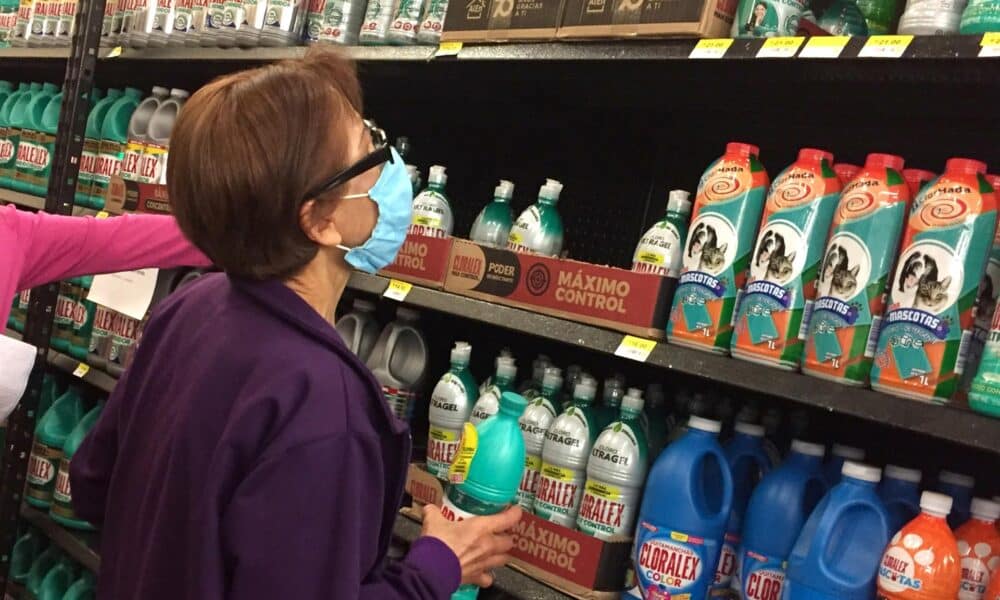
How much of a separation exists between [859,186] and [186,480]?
1054mm

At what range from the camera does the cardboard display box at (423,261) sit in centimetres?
203

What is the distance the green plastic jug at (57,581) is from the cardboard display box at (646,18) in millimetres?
2399

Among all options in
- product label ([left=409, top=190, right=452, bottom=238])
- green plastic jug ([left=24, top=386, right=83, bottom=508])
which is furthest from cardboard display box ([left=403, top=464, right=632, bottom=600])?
green plastic jug ([left=24, top=386, right=83, bottom=508])

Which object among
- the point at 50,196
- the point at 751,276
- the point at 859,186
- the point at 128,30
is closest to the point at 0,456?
the point at 50,196

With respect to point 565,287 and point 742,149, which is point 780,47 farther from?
point 565,287

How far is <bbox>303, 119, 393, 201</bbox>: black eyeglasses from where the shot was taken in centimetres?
121

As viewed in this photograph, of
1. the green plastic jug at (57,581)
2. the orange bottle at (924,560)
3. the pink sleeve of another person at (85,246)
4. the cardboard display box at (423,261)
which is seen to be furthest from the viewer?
the green plastic jug at (57,581)

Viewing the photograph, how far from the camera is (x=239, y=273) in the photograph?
4.01 feet

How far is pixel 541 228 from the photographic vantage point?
6.57 ft

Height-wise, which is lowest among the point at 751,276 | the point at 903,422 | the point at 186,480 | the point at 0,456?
the point at 0,456

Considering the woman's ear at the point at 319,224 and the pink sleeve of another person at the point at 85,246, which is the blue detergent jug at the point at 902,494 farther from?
the pink sleeve of another person at the point at 85,246

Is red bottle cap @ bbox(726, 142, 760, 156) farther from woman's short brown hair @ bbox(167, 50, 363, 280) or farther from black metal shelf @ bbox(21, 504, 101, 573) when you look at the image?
black metal shelf @ bbox(21, 504, 101, 573)

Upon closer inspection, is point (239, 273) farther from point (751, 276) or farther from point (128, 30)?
point (128, 30)

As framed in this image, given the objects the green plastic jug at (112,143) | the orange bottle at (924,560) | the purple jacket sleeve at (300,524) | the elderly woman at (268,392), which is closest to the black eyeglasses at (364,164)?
the elderly woman at (268,392)
